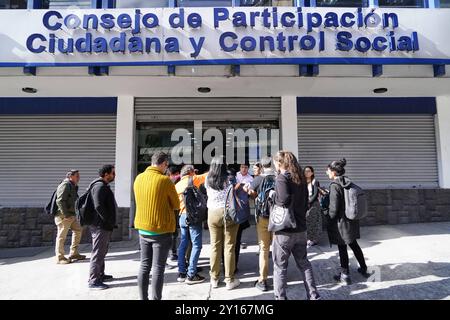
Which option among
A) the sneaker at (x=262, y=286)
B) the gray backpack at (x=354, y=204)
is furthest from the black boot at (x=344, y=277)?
the sneaker at (x=262, y=286)

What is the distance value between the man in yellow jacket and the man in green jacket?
271 cm

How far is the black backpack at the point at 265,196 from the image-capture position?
13.6ft

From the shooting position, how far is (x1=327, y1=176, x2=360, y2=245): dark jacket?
432 centimetres

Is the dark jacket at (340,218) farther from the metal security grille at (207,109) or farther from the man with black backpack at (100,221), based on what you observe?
the metal security grille at (207,109)

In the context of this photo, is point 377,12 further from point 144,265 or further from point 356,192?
point 144,265

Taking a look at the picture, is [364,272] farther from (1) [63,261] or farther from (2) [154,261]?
(1) [63,261]

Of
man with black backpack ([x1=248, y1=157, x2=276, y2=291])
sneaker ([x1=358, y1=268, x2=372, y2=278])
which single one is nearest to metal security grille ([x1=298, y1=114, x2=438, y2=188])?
sneaker ([x1=358, y1=268, x2=372, y2=278])

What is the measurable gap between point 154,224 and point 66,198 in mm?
2950

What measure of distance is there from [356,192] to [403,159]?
198 inches

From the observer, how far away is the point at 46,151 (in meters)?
8.27

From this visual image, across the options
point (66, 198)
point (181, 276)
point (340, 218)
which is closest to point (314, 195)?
point (340, 218)

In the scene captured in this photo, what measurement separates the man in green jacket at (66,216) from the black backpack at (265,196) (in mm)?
3560

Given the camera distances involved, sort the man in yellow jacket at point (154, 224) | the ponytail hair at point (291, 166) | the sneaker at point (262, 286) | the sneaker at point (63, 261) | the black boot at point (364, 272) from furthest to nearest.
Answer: the sneaker at point (63, 261), the black boot at point (364, 272), the sneaker at point (262, 286), the ponytail hair at point (291, 166), the man in yellow jacket at point (154, 224)
